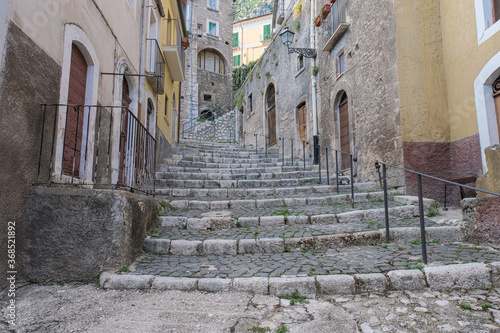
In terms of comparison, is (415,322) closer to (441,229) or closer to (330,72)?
(441,229)

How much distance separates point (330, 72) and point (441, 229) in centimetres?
711

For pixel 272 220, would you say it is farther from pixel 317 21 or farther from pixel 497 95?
pixel 317 21

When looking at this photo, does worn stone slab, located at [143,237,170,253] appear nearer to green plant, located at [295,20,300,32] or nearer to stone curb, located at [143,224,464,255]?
stone curb, located at [143,224,464,255]

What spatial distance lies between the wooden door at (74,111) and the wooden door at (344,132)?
7.01 metres

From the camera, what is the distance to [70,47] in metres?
4.16

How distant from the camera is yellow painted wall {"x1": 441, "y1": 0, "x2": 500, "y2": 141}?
5902mm

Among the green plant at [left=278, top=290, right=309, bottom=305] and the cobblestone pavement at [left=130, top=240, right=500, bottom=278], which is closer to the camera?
the green plant at [left=278, top=290, right=309, bottom=305]

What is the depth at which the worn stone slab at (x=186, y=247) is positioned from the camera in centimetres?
396

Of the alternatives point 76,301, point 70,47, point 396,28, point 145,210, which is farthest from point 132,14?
point 76,301

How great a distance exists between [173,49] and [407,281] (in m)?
9.46

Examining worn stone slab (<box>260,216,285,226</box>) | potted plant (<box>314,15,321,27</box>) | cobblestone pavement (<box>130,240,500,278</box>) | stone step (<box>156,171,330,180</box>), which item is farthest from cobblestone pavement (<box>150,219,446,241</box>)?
potted plant (<box>314,15,321,27</box>)

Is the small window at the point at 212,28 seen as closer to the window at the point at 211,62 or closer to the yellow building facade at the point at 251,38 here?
the window at the point at 211,62

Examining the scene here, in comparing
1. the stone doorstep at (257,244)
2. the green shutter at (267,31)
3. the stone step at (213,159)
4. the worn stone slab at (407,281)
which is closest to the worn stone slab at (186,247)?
the stone doorstep at (257,244)

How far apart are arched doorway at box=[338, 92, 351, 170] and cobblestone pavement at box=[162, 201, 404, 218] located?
337 cm
